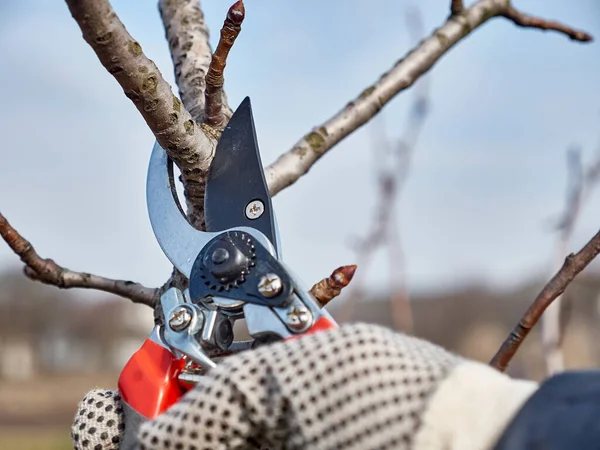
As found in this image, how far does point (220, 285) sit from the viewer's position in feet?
3.01

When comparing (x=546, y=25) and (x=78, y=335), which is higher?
(x=78, y=335)

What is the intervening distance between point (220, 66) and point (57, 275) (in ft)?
1.73

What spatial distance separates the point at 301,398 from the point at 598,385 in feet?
0.79

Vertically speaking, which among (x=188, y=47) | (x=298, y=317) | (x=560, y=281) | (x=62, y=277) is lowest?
(x=560, y=281)

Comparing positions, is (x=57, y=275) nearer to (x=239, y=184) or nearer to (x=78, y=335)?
(x=239, y=184)

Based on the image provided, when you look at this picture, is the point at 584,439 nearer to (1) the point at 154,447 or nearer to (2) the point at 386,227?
(1) the point at 154,447

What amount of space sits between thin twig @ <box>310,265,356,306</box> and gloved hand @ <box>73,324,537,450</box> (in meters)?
0.29

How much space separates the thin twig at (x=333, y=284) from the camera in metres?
1.00

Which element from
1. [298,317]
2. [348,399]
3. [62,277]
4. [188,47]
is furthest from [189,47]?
[348,399]

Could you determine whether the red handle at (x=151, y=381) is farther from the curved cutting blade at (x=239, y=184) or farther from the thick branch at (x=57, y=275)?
the thick branch at (x=57, y=275)

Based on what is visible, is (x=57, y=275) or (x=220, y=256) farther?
(x=57, y=275)

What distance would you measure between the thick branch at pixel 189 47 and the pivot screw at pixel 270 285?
1.58 ft

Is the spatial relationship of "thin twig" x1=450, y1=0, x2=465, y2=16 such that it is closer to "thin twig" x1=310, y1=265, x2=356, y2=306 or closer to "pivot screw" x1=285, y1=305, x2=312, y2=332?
"thin twig" x1=310, y1=265, x2=356, y2=306

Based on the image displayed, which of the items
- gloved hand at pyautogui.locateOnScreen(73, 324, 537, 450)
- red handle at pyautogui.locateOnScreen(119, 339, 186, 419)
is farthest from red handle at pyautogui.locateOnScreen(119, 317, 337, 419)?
Result: gloved hand at pyautogui.locateOnScreen(73, 324, 537, 450)
